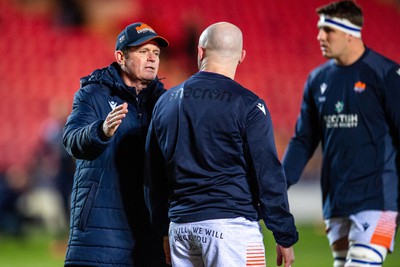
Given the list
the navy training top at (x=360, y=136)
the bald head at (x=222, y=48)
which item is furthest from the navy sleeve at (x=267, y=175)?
the navy training top at (x=360, y=136)

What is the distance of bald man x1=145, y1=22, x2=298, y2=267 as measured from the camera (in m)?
4.10

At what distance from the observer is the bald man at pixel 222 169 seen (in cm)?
410

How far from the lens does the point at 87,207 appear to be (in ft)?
14.9

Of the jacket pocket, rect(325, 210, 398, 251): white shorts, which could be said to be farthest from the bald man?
rect(325, 210, 398, 251): white shorts

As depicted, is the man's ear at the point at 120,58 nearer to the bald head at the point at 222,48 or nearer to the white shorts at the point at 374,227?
the bald head at the point at 222,48

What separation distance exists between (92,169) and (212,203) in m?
0.85

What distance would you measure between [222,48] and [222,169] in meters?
0.65

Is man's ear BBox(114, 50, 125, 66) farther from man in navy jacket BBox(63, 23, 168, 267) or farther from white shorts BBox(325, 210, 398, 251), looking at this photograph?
white shorts BBox(325, 210, 398, 251)

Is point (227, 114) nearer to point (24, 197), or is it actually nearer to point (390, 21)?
point (24, 197)

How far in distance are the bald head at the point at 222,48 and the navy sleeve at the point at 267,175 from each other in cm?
29

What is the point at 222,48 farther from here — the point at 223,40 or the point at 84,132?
the point at 84,132

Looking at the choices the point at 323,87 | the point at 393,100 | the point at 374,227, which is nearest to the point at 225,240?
the point at 374,227

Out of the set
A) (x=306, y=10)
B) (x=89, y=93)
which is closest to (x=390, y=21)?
(x=306, y=10)

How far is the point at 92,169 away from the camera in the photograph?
4582mm
